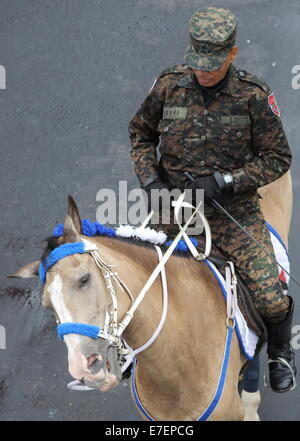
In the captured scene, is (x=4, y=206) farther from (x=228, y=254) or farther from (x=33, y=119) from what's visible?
(x=228, y=254)

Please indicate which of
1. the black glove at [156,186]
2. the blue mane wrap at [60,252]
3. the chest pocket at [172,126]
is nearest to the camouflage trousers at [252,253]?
the black glove at [156,186]

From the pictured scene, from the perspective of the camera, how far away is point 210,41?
402 cm

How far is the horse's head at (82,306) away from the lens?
3211 millimetres

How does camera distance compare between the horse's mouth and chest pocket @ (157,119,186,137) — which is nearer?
the horse's mouth

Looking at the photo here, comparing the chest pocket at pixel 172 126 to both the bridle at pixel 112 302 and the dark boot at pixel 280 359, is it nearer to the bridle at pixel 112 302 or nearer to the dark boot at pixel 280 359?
the bridle at pixel 112 302

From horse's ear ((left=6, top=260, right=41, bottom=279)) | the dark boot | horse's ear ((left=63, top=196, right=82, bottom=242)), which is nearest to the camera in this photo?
horse's ear ((left=63, top=196, right=82, bottom=242))

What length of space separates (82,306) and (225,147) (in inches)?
63.7

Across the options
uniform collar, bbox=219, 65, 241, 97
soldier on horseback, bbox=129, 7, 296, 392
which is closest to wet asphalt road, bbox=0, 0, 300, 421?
soldier on horseback, bbox=129, 7, 296, 392

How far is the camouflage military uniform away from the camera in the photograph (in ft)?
14.1

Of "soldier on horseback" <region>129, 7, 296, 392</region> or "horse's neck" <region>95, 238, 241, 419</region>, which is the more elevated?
"soldier on horseback" <region>129, 7, 296, 392</region>

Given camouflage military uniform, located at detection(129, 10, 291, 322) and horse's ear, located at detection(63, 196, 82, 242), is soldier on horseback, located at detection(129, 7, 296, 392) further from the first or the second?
horse's ear, located at detection(63, 196, 82, 242)

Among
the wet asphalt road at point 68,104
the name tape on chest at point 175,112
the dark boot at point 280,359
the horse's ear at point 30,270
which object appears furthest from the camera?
the wet asphalt road at point 68,104

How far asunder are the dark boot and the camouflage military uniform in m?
→ 0.16

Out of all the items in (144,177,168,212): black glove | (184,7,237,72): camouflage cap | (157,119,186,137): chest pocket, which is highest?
(184,7,237,72): camouflage cap
